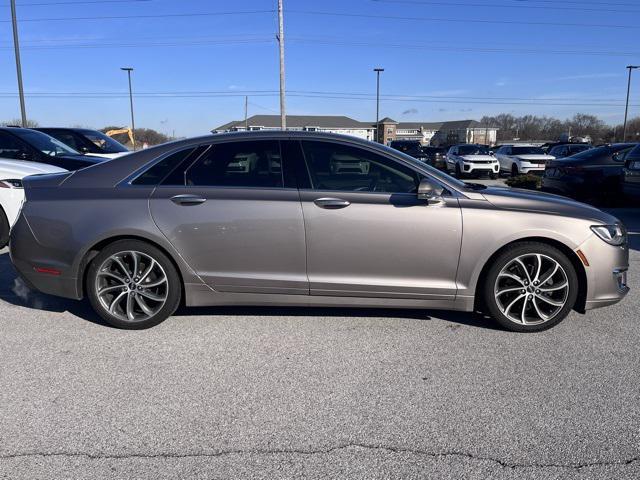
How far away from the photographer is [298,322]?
14.7ft

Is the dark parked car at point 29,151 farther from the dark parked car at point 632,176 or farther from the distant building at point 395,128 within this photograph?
the distant building at point 395,128

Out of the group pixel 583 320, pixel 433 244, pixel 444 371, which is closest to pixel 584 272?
pixel 583 320

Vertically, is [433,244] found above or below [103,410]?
above

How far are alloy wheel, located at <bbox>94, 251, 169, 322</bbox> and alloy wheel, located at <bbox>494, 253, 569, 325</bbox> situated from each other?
9.07ft

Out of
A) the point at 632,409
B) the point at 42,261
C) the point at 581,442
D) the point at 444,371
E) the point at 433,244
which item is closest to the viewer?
the point at 581,442

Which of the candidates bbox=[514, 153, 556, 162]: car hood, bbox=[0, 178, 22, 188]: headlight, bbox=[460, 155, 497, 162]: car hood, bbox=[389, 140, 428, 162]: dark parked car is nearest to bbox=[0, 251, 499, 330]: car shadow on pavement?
bbox=[0, 178, 22, 188]: headlight

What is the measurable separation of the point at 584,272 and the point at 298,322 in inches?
93.5

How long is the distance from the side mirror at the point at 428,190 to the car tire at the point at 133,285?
6.86 ft

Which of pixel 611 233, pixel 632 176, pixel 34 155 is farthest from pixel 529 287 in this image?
pixel 34 155

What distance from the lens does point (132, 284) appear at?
14.1 ft

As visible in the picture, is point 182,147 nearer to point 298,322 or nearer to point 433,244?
point 298,322

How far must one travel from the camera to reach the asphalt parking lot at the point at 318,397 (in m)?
2.59

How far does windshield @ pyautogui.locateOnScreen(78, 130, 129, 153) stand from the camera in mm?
13242

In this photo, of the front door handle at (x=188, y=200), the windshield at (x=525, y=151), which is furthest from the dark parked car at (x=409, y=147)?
the front door handle at (x=188, y=200)
